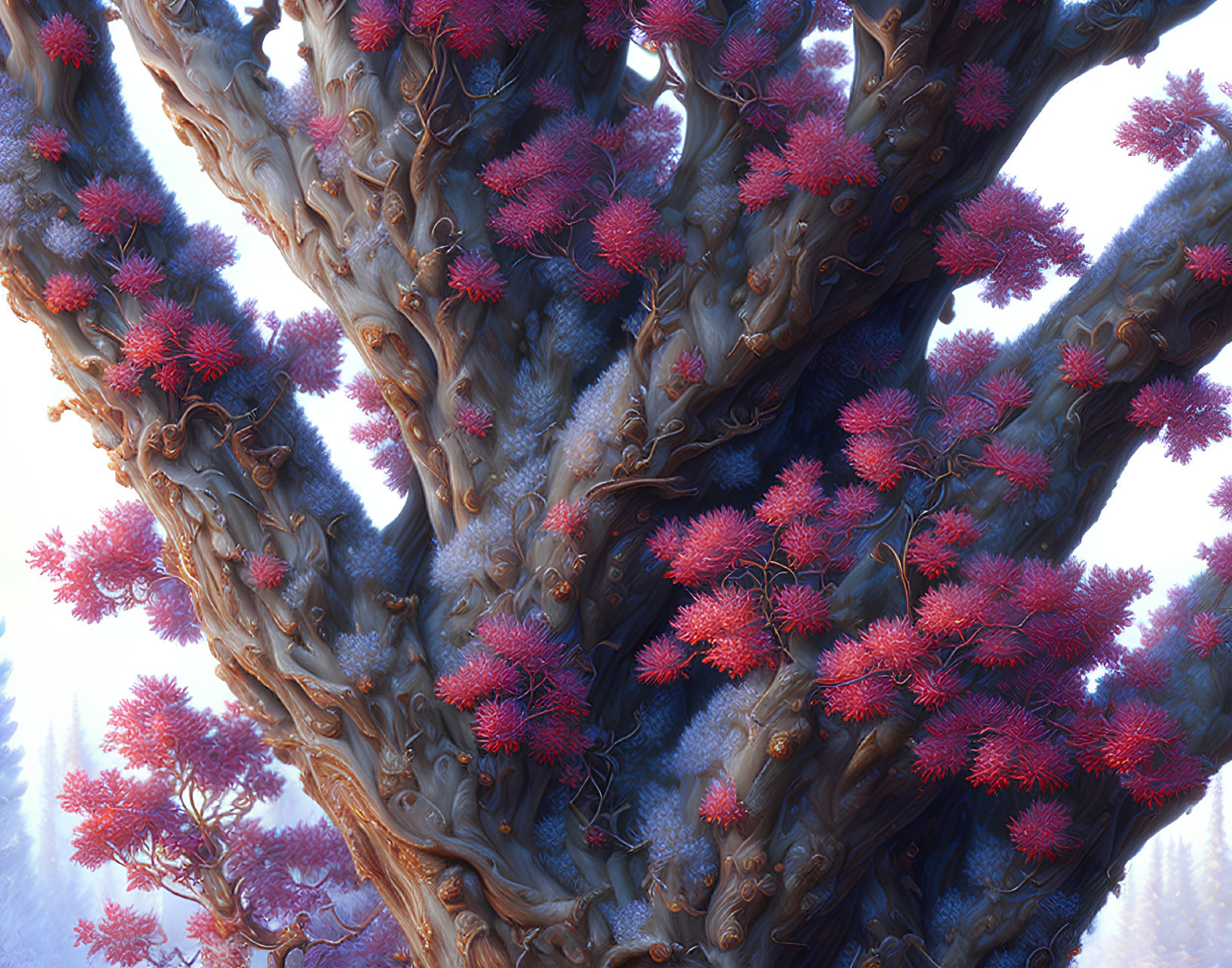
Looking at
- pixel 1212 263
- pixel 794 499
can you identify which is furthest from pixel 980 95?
pixel 794 499

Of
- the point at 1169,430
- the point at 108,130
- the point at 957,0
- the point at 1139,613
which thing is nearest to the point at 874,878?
the point at 1139,613

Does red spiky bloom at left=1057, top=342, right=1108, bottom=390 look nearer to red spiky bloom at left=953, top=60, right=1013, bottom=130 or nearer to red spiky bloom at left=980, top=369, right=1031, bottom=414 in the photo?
red spiky bloom at left=980, top=369, right=1031, bottom=414

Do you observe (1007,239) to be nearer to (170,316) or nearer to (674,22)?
(674,22)

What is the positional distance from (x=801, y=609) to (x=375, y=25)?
143cm

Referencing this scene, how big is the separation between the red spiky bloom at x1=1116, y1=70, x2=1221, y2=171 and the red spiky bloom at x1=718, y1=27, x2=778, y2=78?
2.36 ft

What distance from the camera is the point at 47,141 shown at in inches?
78.1

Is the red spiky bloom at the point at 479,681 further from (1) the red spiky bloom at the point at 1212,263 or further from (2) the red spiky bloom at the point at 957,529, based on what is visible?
(1) the red spiky bloom at the point at 1212,263

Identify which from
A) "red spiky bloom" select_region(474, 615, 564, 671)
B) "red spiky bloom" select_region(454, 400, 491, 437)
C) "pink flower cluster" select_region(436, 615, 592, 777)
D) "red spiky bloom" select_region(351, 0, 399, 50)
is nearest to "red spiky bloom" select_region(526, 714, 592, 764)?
"pink flower cluster" select_region(436, 615, 592, 777)

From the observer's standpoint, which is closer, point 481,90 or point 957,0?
point 957,0

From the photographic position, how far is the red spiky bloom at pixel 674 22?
177cm

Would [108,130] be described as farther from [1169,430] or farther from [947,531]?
[1169,430]

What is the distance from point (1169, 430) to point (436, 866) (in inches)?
67.1

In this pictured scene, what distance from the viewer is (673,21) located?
5.82 ft

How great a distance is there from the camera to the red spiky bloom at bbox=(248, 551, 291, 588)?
6.28 feet
